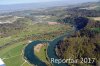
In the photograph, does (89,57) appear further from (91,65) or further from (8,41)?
(8,41)

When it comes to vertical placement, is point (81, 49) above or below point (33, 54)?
above

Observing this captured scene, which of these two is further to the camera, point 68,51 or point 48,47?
point 48,47

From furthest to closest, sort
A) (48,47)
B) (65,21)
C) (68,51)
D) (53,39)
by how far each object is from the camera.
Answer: (65,21) < (53,39) < (48,47) < (68,51)

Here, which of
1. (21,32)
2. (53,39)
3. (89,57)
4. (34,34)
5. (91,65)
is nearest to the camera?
(91,65)

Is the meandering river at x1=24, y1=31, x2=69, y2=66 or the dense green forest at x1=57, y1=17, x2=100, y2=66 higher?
the dense green forest at x1=57, y1=17, x2=100, y2=66

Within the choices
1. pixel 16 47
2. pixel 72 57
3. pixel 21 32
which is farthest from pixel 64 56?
pixel 21 32

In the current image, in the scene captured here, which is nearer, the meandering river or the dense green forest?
the meandering river

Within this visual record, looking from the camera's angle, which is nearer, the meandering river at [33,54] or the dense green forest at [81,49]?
the meandering river at [33,54]

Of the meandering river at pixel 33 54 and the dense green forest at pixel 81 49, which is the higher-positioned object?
the dense green forest at pixel 81 49

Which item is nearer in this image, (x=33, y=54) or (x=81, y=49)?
(x=81, y=49)
